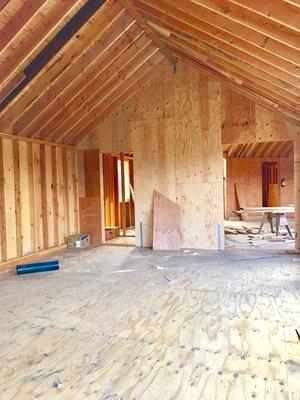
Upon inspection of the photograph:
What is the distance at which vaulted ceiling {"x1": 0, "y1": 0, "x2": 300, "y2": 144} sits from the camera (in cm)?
341

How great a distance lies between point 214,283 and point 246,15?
312cm

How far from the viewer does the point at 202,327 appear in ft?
10.2

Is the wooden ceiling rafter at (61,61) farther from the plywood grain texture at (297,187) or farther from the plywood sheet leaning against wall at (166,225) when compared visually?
the plywood grain texture at (297,187)

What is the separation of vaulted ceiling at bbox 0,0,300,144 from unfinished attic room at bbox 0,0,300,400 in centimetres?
2

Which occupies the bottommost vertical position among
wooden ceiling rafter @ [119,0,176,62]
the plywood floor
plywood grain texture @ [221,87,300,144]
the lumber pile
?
the plywood floor

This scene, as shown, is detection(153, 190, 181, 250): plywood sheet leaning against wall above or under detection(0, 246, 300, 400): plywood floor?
above

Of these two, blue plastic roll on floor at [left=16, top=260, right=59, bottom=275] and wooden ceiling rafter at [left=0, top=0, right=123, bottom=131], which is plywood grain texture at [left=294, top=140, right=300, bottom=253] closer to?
wooden ceiling rafter at [left=0, top=0, right=123, bottom=131]

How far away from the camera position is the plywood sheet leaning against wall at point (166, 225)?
7055 mm

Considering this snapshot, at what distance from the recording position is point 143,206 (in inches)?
294

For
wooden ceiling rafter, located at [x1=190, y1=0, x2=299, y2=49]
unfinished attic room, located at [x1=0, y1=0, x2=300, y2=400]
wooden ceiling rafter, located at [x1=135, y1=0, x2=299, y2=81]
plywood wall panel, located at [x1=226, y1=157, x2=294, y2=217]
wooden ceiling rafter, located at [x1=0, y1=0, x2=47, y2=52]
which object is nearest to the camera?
unfinished attic room, located at [x1=0, y1=0, x2=300, y2=400]

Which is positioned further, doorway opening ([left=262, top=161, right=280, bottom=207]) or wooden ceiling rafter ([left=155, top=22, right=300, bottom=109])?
doorway opening ([left=262, top=161, right=280, bottom=207])

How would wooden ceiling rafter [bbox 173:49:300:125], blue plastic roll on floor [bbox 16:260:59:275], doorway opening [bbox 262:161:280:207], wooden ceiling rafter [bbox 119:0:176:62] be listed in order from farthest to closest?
doorway opening [bbox 262:161:280:207] < wooden ceiling rafter [bbox 173:49:300:125] < blue plastic roll on floor [bbox 16:260:59:275] < wooden ceiling rafter [bbox 119:0:176:62]

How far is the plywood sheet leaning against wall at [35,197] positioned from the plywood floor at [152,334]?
4.00 feet

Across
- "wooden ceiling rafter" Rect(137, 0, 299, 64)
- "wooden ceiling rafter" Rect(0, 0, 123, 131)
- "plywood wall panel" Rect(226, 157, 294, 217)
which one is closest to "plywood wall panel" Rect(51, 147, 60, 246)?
"wooden ceiling rafter" Rect(0, 0, 123, 131)
